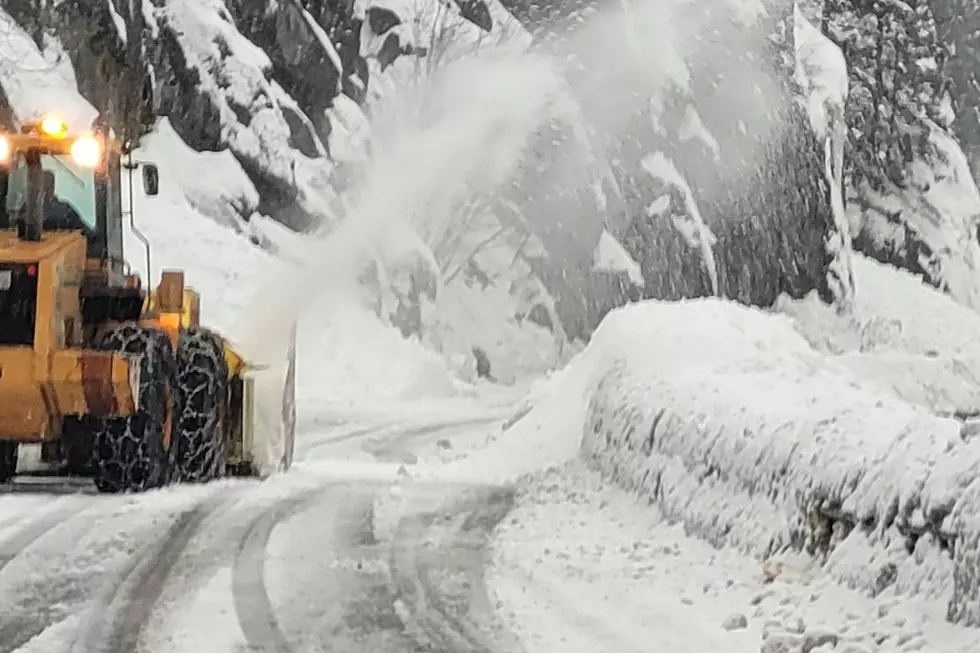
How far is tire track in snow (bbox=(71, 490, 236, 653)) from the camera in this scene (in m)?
6.13

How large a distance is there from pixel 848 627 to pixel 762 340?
7571 millimetres

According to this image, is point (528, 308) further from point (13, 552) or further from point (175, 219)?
point (13, 552)

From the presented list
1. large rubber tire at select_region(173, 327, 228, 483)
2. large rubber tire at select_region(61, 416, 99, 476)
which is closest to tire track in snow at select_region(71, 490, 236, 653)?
large rubber tire at select_region(61, 416, 99, 476)

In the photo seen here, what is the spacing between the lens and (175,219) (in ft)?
90.8

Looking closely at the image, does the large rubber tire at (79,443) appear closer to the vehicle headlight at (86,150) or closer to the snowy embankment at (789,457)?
the vehicle headlight at (86,150)

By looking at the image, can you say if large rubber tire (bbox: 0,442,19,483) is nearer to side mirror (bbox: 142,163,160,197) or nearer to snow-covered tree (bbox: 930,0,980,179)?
side mirror (bbox: 142,163,160,197)

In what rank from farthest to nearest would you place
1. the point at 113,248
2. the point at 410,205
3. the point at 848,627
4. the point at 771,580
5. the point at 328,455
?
1. the point at 410,205
2. the point at 328,455
3. the point at 113,248
4. the point at 771,580
5. the point at 848,627

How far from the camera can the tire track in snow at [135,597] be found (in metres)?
6.13

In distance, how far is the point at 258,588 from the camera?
729 centimetres

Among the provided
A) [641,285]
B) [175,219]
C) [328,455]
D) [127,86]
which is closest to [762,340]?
[328,455]

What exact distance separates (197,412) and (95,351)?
169 cm

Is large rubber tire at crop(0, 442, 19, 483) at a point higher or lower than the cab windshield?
A: lower

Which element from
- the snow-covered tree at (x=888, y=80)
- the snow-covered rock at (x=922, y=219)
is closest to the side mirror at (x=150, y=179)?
the snow-covered tree at (x=888, y=80)

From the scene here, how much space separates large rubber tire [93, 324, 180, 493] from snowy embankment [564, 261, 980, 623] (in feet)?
13.1
